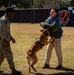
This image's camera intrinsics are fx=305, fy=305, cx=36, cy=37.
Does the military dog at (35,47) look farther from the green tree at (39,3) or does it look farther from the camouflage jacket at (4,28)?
the green tree at (39,3)

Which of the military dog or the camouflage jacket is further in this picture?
the military dog

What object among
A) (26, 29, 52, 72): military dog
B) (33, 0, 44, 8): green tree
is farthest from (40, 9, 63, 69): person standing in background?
(33, 0, 44, 8): green tree

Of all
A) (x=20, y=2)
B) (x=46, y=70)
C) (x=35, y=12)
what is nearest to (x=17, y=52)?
(x=46, y=70)

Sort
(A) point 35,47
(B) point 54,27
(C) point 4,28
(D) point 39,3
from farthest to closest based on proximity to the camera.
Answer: (D) point 39,3 < (B) point 54,27 < (A) point 35,47 < (C) point 4,28

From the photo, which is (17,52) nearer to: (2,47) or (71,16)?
(2,47)

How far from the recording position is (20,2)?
63.8 m

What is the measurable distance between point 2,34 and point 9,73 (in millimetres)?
1321

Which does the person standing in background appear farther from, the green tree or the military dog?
the green tree

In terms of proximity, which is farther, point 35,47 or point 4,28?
point 35,47

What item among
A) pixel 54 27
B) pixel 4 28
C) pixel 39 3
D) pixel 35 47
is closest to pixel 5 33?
pixel 4 28

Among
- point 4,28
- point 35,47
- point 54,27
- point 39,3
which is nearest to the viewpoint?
point 4,28

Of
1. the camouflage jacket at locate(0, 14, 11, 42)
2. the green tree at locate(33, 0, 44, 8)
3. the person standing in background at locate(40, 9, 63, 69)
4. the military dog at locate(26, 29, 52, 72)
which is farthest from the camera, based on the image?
the green tree at locate(33, 0, 44, 8)

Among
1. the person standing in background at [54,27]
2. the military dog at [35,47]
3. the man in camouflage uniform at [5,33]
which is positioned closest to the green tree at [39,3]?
the person standing in background at [54,27]

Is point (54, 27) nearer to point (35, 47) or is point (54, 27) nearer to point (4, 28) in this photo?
point (35, 47)
